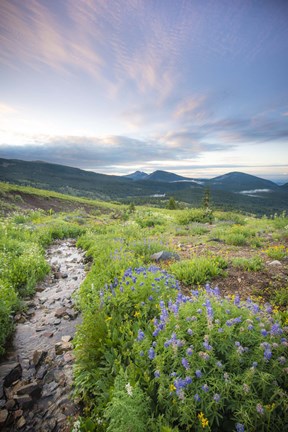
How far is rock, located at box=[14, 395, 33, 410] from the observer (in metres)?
3.50

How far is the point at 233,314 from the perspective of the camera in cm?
332

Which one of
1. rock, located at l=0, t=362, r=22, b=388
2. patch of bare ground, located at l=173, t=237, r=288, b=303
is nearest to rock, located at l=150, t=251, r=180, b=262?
patch of bare ground, located at l=173, t=237, r=288, b=303

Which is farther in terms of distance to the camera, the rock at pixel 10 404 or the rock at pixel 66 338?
the rock at pixel 66 338

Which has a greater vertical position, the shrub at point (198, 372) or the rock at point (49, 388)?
the shrub at point (198, 372)

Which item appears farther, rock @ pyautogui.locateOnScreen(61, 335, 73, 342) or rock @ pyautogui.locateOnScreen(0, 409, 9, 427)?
rock @ pyautogui.locateOnScreen(61, 335, 73, 342)

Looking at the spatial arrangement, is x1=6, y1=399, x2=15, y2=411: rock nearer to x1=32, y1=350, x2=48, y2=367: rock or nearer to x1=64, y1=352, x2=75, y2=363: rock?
x1=32, y1=350, x2=48, y2=367: rock

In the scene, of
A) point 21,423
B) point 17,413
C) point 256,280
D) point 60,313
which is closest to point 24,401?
point 17,413

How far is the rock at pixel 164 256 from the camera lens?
315 inches

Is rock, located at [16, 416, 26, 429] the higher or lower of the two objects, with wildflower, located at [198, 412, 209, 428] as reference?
lower

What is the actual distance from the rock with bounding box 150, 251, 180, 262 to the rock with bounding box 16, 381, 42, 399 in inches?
196

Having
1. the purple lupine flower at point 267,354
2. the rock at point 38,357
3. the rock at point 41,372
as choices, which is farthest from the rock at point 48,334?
the purple lupine flower at point 267,354

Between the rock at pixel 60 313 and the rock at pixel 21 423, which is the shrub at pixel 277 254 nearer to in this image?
the rock at pixel 60 313

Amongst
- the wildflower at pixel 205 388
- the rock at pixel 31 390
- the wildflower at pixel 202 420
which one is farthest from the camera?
the rock at pixel 31 390

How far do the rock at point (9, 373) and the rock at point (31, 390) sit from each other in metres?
0.32
